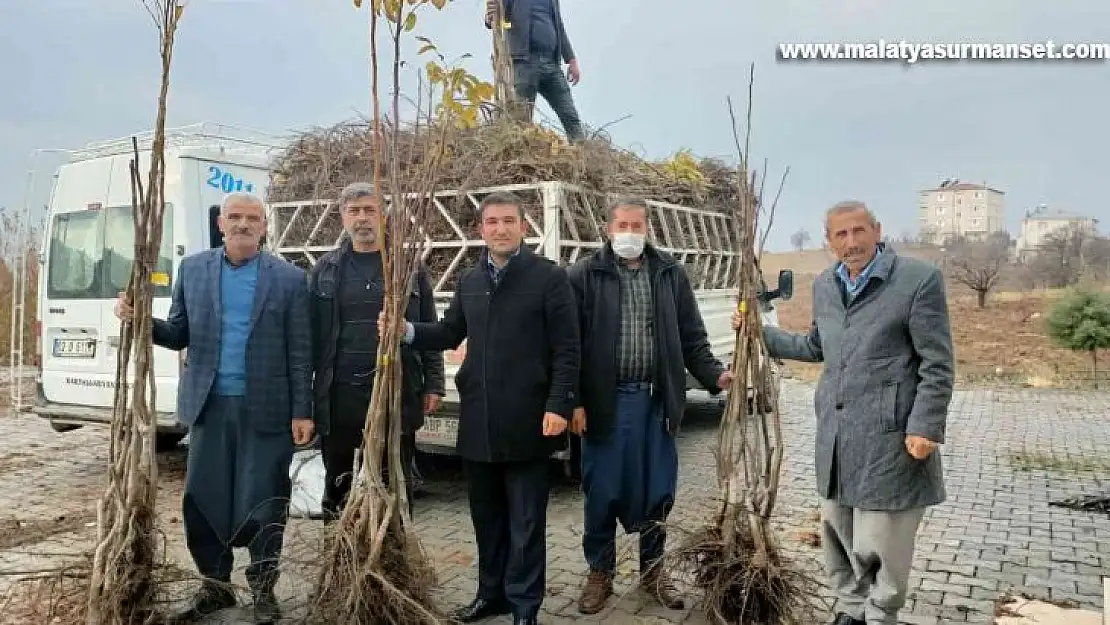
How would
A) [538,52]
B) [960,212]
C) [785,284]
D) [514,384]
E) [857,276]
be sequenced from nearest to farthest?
[857,276] → [514,384] → [785,284] → [538,52] → [960,212]

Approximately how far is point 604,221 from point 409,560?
8.99 feet

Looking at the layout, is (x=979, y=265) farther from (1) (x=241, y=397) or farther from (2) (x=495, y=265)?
(1) (x=241, y=397)

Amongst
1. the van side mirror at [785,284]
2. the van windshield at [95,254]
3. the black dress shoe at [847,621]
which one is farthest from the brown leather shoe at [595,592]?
the van windshield at [95,254]

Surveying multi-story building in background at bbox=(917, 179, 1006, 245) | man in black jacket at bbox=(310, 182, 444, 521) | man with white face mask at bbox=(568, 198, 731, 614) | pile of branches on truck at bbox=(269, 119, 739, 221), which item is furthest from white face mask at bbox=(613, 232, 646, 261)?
multi-story building in background at bbox=(917, 179, 1006, 245)

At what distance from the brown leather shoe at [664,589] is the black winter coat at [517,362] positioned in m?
0.77

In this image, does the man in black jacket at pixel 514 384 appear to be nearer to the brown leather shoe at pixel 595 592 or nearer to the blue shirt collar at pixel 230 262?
the brown leather shoe at pixel 595 592

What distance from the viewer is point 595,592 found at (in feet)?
11.5

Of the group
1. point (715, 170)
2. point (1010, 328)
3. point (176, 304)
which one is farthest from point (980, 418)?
point (1010, 328)

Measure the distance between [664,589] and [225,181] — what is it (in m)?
4.61

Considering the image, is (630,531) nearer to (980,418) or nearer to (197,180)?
(197,180)

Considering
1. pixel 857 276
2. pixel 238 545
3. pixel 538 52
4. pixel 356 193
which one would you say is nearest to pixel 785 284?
pixel 538 52

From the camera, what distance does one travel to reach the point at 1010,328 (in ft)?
62.1

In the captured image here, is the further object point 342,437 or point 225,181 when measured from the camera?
point 225,181

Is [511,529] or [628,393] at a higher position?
[628,393]
